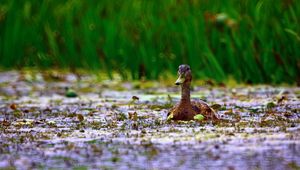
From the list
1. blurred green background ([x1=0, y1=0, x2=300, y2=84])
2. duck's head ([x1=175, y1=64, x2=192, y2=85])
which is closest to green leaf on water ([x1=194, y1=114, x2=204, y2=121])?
duck's head ([x1=175, y1=64, x2=192, y2=85])

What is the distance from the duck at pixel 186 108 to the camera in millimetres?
6746

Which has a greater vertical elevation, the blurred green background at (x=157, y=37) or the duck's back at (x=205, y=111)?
the blurred green background at (x=157, y=37)

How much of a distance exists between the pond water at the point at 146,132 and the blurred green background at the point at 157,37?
1.92 feet

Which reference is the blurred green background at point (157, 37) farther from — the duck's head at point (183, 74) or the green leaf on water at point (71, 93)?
the duck's head at point (183, 74)

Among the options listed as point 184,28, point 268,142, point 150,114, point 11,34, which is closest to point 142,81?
point 184,28

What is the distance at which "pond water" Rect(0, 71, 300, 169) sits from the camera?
190 inches

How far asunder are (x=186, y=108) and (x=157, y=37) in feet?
16.7

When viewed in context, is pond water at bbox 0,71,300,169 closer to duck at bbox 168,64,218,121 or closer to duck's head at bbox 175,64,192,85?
duck at bbox 168,64,218,121

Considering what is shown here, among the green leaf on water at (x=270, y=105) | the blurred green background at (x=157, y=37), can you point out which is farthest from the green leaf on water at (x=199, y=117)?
the blurred green background at (x=157, y=37)

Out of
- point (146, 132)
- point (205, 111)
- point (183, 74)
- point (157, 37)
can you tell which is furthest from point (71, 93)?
point (146, 132)

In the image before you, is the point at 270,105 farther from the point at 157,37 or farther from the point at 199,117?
the point at 157,37

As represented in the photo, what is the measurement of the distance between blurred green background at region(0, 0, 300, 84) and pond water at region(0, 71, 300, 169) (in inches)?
23.0

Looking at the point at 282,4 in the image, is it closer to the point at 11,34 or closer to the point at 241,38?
the point at 241,38

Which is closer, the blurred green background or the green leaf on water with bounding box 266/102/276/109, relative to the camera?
the green leaf on water with bounding box 266/102/276/109
